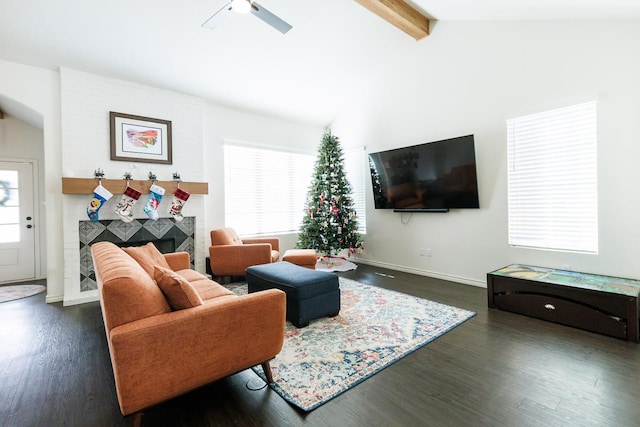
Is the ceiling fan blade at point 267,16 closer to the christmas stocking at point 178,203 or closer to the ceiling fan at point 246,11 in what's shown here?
the ceiling fan at point 246,11

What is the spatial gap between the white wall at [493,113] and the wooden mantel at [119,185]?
304cm

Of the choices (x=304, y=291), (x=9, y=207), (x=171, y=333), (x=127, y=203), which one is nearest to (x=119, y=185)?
(x=127, y=203)

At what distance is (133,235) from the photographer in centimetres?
410

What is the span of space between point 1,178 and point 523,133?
7.61 m

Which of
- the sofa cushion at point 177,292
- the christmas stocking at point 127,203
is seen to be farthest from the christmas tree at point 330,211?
the sofa cushion at point 177,292

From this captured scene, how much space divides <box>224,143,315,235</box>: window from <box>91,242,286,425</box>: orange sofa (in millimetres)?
3329

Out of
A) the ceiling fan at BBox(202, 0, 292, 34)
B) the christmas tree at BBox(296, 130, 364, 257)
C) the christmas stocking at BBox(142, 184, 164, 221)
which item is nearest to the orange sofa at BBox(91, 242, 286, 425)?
the ceiling fan at BBox(202, 0, 292, 34)

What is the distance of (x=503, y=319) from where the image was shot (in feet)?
9.82

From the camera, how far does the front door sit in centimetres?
473

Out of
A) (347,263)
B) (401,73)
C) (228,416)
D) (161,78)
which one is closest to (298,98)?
(401,73)

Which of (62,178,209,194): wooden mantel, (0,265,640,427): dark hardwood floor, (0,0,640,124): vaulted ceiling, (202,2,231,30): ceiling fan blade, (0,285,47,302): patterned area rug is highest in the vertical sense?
(0,0,640,124): vaulted ceiling

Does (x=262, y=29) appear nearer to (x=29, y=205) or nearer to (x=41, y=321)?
(x=41, y=321)

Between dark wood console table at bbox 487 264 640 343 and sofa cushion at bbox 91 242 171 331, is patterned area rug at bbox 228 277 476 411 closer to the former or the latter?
dark wood console table at bbox 487 264 640 343

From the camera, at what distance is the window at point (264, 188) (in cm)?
525
